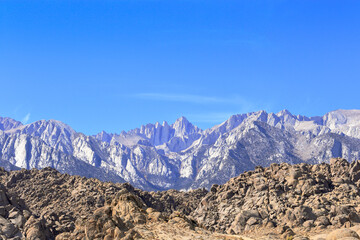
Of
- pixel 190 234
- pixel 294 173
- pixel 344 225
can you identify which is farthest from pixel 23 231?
pixel 294 173

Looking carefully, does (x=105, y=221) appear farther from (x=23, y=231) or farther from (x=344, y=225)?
(x=344, y=225)

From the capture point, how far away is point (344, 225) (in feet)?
423

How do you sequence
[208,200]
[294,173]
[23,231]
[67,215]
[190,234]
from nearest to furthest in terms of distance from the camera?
1. [190,234]
2. [23,231]
3. [67,215]
4. [294,173]
5. [208,200]

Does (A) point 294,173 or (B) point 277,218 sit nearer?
(B) point 277,218

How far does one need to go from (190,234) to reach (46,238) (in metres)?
58.3

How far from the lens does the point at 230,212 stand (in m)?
167

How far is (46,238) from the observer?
423 feet

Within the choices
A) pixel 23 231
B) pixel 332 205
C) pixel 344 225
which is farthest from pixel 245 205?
pixel 23 231

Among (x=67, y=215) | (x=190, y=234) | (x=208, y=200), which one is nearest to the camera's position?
(x=190, y=234)

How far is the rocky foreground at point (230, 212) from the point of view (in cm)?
8538

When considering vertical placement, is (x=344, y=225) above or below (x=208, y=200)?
below

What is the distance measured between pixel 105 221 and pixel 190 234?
1385cm

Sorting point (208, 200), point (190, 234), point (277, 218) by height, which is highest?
point (208, 200)

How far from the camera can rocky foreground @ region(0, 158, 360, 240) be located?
280 ft
